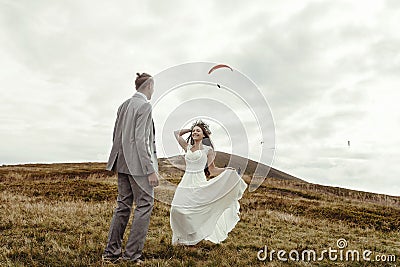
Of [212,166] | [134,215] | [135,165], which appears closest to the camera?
[135,165]

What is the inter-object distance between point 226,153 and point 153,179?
171 centimetres

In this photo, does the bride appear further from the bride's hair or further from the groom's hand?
the groom's hand

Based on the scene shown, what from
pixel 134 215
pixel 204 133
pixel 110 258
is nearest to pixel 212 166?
pixel 204 133

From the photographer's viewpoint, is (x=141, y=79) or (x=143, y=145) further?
(x=141, y=79)

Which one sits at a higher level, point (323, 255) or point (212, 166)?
point (212, 166)

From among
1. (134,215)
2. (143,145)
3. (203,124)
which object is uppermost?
(203,124)

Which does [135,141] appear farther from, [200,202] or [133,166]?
[200,202]

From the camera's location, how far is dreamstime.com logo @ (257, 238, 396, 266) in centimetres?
731

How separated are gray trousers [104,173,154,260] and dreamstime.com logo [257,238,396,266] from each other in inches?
99.1

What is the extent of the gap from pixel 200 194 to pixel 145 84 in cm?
278

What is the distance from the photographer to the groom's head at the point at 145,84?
594 centimetres

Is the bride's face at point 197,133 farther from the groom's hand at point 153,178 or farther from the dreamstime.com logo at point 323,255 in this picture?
the dreamstime.com logo at point 323,255

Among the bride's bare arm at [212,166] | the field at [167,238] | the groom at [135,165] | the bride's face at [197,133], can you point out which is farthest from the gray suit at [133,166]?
the bride's bare arm at [212,166]

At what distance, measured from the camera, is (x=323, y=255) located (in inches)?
303
